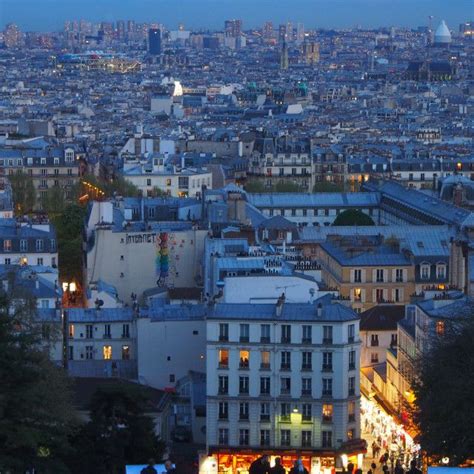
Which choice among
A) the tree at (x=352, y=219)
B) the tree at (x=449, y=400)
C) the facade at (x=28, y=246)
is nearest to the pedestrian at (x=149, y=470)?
the tree at (x=449, y=400)

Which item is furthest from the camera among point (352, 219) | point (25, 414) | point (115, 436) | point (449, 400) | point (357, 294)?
point (352, 219)

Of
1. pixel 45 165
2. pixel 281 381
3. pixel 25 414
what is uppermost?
pixel 25 414

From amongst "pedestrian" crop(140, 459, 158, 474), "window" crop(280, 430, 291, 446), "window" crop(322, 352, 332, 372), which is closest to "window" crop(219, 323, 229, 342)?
"window" crop(322, 352, 332, 372)

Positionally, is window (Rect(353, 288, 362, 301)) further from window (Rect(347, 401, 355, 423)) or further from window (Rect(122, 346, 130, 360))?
window (Rect(347, 401, 355, 423))

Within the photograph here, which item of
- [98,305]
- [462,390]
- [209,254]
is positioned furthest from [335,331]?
[209,254]

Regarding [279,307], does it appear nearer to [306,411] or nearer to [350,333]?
[350,333]

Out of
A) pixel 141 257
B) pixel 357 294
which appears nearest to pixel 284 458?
pixel 357 294
